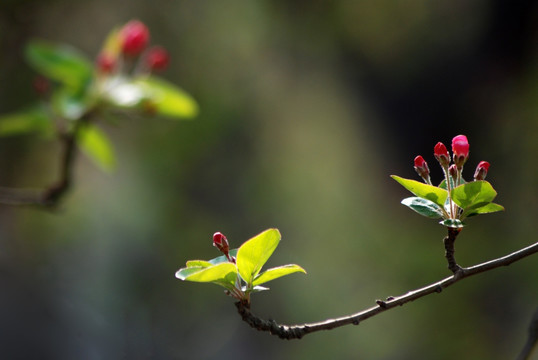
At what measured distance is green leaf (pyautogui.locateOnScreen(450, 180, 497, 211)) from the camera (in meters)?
0.77

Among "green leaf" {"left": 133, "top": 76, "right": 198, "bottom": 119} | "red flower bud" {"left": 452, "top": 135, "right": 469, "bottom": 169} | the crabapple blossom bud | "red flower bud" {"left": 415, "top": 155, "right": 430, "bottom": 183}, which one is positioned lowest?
"green leaf" {"left": 133, "top": 76, "right": 198, "bottom": 119}

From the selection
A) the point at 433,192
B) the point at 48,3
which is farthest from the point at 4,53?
the point at 433,192

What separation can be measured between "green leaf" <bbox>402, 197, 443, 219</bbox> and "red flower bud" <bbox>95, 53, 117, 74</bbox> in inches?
45.5

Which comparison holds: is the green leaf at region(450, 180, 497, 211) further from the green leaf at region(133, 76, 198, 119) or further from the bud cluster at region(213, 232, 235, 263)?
the green leaf at region(133, 76, 198, 119)

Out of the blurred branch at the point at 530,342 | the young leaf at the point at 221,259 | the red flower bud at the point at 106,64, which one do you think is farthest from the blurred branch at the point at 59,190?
the blurred branch at the point at 530,342

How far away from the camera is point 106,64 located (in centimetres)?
173

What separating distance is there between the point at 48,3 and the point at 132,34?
7.10 ft

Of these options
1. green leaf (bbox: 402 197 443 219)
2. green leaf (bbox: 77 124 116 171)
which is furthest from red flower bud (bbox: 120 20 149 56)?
Result: green leaf (bbox: 402 197 443 219)

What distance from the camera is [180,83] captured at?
412cm

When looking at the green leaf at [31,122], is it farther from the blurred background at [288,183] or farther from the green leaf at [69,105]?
the blurred background at [288,183]

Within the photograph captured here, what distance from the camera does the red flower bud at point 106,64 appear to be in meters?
1.73

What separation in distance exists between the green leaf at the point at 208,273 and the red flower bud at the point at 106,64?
3.53 feet

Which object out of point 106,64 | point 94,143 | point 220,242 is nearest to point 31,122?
point 94,143

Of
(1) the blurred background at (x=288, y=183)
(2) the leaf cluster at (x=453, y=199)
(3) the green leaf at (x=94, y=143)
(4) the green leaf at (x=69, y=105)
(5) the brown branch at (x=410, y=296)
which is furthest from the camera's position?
(1) the blurred background at (x=288, y=183)
